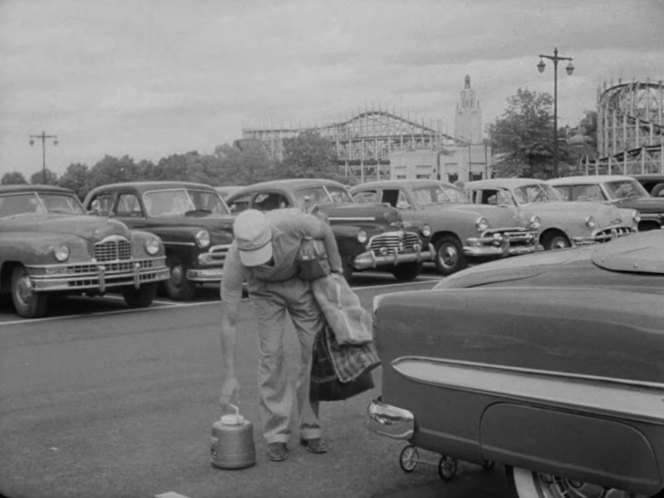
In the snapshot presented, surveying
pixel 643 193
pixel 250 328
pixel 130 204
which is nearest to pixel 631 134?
pixel 643 193

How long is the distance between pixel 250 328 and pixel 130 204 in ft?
12.6

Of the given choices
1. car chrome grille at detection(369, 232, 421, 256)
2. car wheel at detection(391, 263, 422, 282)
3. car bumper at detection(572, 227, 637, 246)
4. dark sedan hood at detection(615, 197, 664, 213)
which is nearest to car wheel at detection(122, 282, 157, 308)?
car chrome grille at detection(369, 232, 421, 256)

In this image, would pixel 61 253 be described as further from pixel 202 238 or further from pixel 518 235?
pixel 518 235

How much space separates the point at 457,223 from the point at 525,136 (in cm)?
389

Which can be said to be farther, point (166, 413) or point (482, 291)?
point (166, 413)

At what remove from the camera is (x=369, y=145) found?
21.5 feet

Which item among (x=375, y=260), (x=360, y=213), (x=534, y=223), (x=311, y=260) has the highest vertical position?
(x=311, y=260)

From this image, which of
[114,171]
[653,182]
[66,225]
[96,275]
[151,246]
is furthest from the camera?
[653,182]

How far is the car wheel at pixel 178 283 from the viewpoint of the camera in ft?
40.1

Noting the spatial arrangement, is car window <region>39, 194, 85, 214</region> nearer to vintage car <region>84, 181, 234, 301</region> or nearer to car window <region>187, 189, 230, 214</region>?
vintage car <region>84, 181, 234, 301</region>

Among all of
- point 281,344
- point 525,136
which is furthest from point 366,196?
point 281,344

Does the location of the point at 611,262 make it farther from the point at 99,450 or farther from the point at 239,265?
the point at 99,450

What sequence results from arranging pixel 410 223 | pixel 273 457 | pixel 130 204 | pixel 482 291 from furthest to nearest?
1. pixel 410 223
2. pixel 130 204
3. pixel 273 457
4. pixel 482 291

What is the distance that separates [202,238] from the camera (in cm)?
1205
